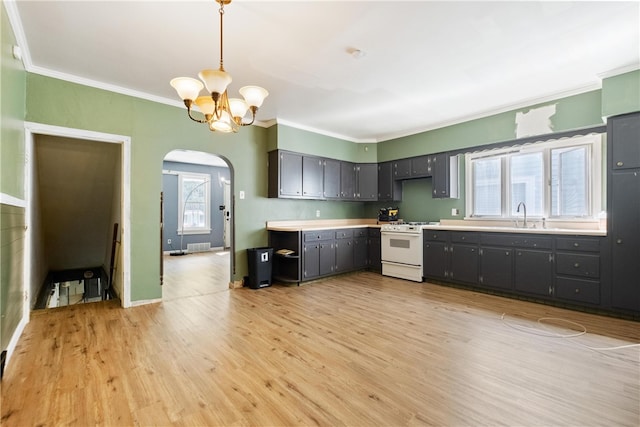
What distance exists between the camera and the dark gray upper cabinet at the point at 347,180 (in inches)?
231

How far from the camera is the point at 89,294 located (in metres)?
5.33

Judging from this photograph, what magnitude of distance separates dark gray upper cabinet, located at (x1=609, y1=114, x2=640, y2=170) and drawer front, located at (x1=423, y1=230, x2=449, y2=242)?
2.10 meters

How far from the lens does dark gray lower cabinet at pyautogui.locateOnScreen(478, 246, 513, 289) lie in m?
3.99

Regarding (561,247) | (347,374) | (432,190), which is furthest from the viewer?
(432,190)

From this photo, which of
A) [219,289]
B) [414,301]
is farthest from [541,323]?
[219,289]

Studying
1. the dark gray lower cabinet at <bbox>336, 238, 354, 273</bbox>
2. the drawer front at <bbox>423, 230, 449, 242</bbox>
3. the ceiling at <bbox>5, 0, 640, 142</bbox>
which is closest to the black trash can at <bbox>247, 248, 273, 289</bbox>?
the dark gray lower cabinet at <bbox>336, 238, 354, 273</bbox>

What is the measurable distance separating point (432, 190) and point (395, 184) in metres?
0.80

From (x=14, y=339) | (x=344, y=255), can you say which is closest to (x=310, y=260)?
(x=344, y=255)

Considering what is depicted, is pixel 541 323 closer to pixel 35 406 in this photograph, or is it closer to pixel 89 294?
pixel 35 406

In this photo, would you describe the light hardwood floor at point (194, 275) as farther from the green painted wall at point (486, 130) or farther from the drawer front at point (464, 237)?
the green painted wall at point (486, 130)

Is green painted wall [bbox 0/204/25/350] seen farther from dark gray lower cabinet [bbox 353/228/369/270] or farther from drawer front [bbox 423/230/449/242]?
drawer front [bbox 423/230/449/242]

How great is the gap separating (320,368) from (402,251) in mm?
3295

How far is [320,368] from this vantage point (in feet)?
7.20

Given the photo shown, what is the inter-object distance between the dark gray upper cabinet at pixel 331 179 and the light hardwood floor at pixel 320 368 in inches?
101
